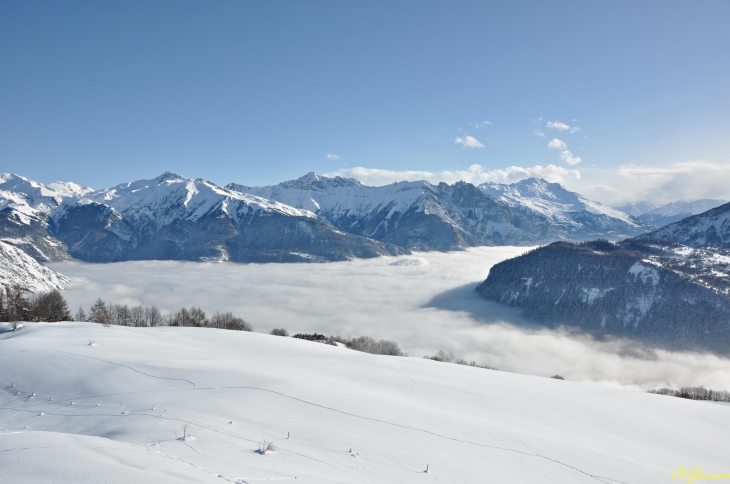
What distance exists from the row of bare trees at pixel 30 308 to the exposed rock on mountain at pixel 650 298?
7787 inches

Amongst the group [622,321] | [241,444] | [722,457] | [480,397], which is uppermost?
[241,444]

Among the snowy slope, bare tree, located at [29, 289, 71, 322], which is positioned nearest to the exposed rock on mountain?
the snowy slope

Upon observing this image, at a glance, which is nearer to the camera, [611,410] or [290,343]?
[611,410]

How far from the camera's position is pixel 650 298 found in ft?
539

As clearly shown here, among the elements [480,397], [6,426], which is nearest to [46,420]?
[6,426]

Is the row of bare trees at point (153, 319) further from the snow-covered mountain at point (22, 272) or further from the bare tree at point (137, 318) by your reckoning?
the snow-covered mountain at point (22, 272)

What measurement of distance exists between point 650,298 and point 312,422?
196775 millimetres

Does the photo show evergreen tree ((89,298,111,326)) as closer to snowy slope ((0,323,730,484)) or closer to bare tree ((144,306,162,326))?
bare tree ((144,306,162,326))

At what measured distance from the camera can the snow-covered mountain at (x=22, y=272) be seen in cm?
16350

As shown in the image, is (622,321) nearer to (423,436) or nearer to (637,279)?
(637,279)

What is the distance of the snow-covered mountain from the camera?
6437 inches

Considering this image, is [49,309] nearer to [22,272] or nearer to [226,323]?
[226,323]

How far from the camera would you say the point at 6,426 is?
779 inches

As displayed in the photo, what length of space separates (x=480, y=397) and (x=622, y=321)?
179060mm
